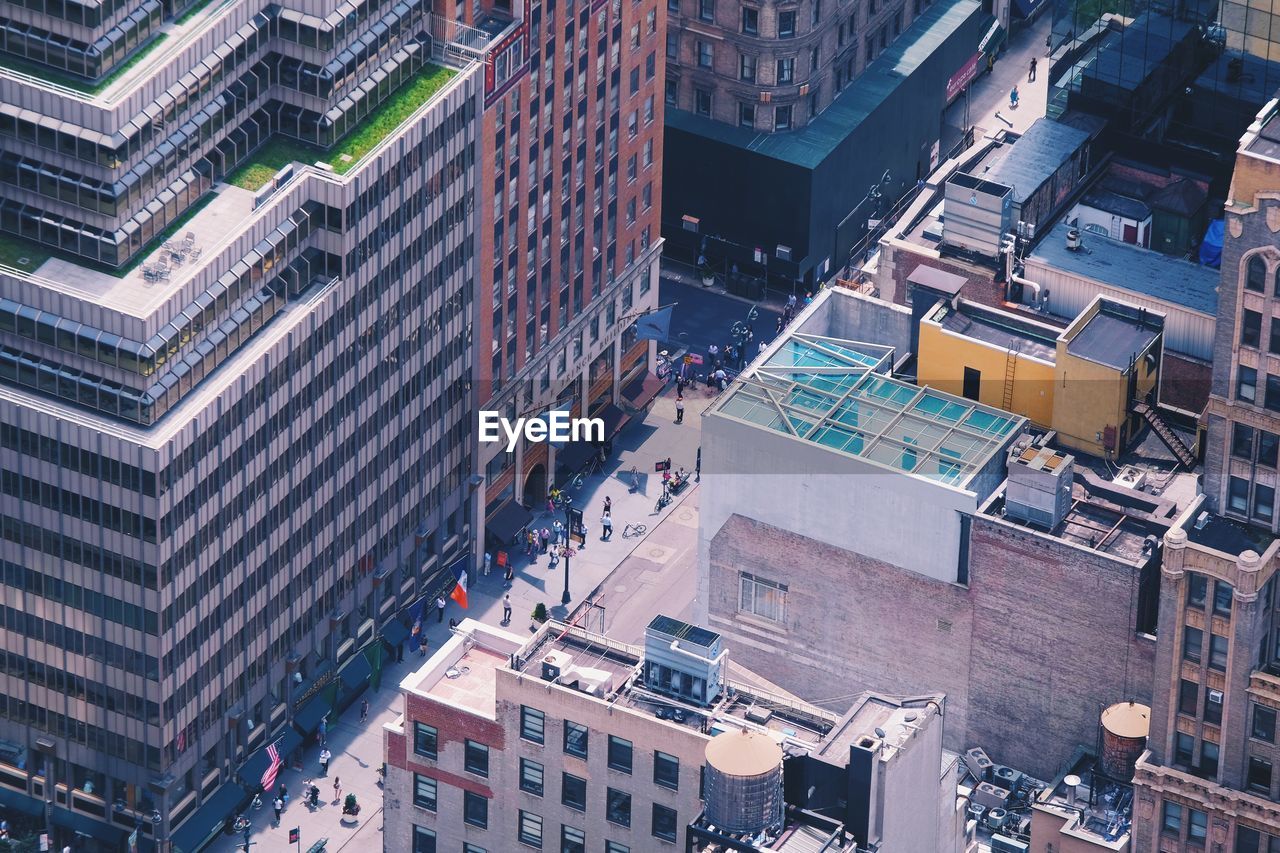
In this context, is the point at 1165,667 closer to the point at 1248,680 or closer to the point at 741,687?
the point at 1248,680

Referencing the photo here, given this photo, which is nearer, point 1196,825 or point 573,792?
point 573,792

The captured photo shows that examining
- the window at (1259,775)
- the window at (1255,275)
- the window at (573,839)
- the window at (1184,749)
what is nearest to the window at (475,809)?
the window at (573,839)

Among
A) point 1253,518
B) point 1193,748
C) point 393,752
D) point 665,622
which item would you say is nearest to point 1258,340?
point 1253,518

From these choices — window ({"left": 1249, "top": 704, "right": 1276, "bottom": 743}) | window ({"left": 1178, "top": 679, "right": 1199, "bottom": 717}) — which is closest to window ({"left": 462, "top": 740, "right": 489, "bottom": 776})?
window ({"left": 1178, "top": 679, "right": 1199, "bottom": 717})

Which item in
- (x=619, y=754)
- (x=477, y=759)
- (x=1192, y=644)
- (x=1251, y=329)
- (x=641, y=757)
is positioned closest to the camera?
(x=641, y=757)

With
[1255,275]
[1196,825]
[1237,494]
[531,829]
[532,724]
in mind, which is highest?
[1255,275]

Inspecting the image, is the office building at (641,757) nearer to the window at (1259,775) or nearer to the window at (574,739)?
the window at (574,739)

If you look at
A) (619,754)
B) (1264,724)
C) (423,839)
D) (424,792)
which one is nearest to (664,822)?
(619,754)

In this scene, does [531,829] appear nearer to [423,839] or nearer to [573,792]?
[573,792]
